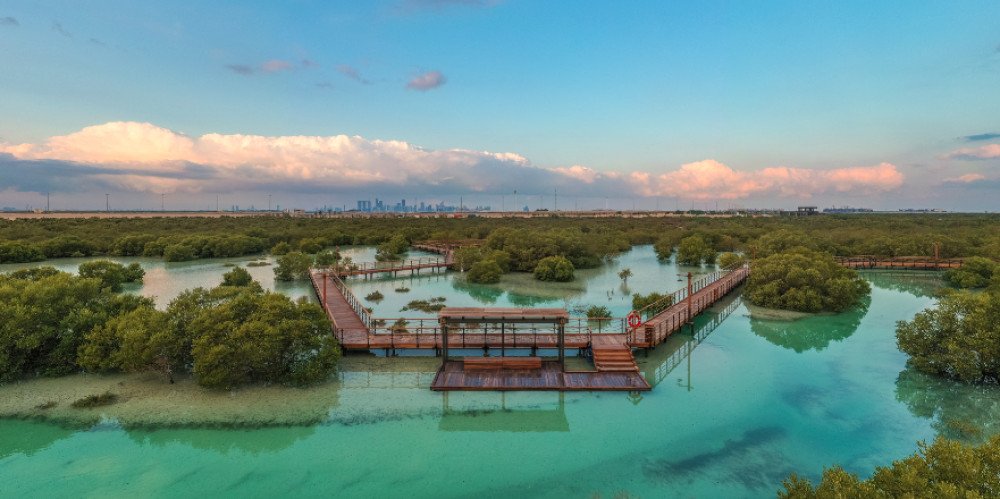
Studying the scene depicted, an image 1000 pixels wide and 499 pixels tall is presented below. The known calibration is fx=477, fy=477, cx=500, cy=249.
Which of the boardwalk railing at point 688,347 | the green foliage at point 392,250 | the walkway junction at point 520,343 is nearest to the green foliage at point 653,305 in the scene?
the walkway junction at point 520,343

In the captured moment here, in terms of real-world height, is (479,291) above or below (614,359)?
above

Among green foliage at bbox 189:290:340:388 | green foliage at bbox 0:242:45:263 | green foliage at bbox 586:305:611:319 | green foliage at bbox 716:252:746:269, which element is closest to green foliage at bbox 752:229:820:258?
green foliage at bbox 716:252:746:269

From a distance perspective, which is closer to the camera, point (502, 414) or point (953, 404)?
point (502, 414)

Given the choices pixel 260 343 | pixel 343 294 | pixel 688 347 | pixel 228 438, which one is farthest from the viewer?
pixel 343 294

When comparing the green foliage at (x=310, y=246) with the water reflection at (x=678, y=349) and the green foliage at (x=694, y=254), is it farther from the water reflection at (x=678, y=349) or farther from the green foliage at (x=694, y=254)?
the water reflection at (x=678, y=349)

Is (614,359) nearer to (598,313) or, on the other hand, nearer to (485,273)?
(598,313)

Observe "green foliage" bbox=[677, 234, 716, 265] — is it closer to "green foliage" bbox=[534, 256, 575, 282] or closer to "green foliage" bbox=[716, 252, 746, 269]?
"green foliage" bbox=[716, 252, 746, 269]

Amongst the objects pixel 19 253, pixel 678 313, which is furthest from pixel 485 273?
pixel 19 253
